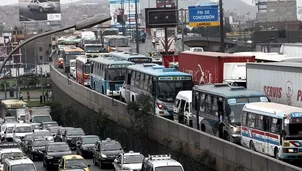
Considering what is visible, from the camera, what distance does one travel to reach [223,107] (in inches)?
1260

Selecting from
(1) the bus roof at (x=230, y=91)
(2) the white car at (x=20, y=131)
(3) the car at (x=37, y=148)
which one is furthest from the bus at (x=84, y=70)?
(1) the bus roof at (x=230, y=91)

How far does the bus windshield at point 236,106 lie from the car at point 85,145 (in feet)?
37.0

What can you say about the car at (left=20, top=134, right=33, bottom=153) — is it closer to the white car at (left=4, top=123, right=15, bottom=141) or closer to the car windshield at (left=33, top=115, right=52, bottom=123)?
the white car at (left=4, top=123, right=15, bottom=141)

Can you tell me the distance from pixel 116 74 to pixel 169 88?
42.6 feet

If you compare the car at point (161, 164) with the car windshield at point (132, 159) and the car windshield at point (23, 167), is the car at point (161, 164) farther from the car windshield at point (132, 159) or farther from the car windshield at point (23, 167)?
the car windshield at point (23, 167)

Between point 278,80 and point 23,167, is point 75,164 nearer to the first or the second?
point 23,167

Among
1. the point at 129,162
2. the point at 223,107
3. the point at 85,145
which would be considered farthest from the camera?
the point at 85,145

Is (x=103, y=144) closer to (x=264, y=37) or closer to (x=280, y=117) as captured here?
(x=280, y=117)

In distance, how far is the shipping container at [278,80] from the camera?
32031 mm

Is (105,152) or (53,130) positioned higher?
(105,152)

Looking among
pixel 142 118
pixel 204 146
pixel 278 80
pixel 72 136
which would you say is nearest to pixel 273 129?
pixel 204 146

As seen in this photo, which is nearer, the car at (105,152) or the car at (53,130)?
the car at (105,152)

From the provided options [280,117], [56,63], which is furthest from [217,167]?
[56,63]

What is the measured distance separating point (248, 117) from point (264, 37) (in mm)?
101967
